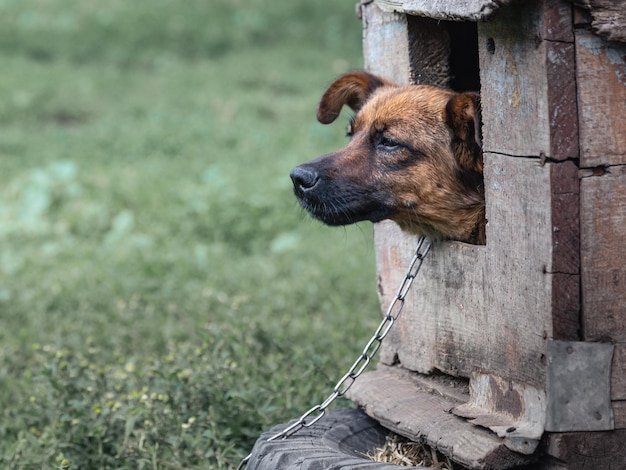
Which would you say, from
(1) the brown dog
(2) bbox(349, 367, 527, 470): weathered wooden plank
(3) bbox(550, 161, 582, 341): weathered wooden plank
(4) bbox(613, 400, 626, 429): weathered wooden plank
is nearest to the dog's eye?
(1) the brown dog

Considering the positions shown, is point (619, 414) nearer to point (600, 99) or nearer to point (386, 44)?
point (600, 99)

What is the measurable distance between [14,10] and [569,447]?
55.5ft

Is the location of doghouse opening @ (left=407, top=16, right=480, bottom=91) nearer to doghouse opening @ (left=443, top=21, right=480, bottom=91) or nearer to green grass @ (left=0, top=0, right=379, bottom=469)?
doghouse opening @ (left=443, top=21, right=480, bottom=91)

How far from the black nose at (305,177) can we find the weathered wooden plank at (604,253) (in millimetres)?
1040

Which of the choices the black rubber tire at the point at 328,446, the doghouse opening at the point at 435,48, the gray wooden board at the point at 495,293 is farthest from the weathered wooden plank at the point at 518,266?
the doghouse opening at the point at 435,48

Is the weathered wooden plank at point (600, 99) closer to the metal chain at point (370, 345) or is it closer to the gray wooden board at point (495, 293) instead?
the gray wooden board at point (495, 293)

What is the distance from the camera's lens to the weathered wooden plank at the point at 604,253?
293 centimetres

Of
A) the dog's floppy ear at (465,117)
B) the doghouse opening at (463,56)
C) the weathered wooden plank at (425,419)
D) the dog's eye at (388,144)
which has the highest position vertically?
the doghouse opening at (463,56)

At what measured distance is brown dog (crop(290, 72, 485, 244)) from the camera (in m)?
3.54

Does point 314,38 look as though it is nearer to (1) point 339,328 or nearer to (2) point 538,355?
(1) point 339,328

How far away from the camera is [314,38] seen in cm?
1669

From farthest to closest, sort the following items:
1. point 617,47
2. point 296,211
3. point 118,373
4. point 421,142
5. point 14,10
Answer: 1. point 14,10
2. point 296,211
3. point 118,373
4. point 421,142
5. point 617,47

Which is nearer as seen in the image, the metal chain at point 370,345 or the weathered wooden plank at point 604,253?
the weathered wooden plank at point 604,253

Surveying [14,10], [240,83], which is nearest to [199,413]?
[240,83]
